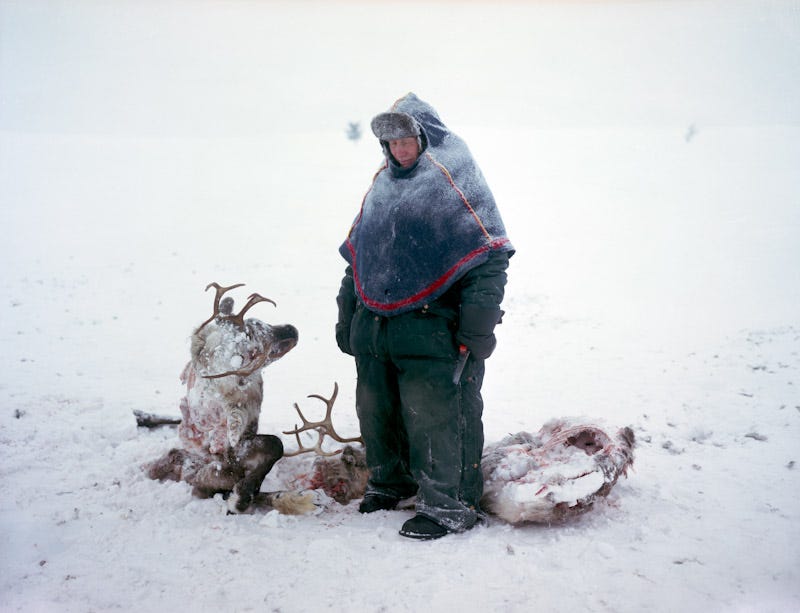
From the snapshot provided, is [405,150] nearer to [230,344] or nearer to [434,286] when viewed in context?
[434,286]

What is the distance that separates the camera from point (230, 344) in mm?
2904

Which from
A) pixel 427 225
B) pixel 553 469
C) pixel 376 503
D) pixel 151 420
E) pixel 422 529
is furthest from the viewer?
pixel 151 420

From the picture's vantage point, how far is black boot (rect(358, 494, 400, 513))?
3.10 meters

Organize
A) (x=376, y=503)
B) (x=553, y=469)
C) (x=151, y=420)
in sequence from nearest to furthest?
(x=553, y=469), (x=376, y=503), (x=151, y=420)

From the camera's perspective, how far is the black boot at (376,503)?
310cm

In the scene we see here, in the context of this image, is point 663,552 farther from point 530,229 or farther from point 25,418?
point 530,229

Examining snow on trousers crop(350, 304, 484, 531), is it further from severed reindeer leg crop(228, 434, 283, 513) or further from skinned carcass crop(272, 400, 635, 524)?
severed reindeer leg crop(228, 434, 283, 513)

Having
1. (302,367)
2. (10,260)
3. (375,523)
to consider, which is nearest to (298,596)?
(375,523)

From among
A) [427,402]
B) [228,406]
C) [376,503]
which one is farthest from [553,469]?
[228,406]

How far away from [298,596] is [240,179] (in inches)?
621

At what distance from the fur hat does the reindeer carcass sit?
0.93m

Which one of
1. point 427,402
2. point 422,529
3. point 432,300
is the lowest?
point 422,529

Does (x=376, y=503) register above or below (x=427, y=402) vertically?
below

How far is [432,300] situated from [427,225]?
0.32 meters
